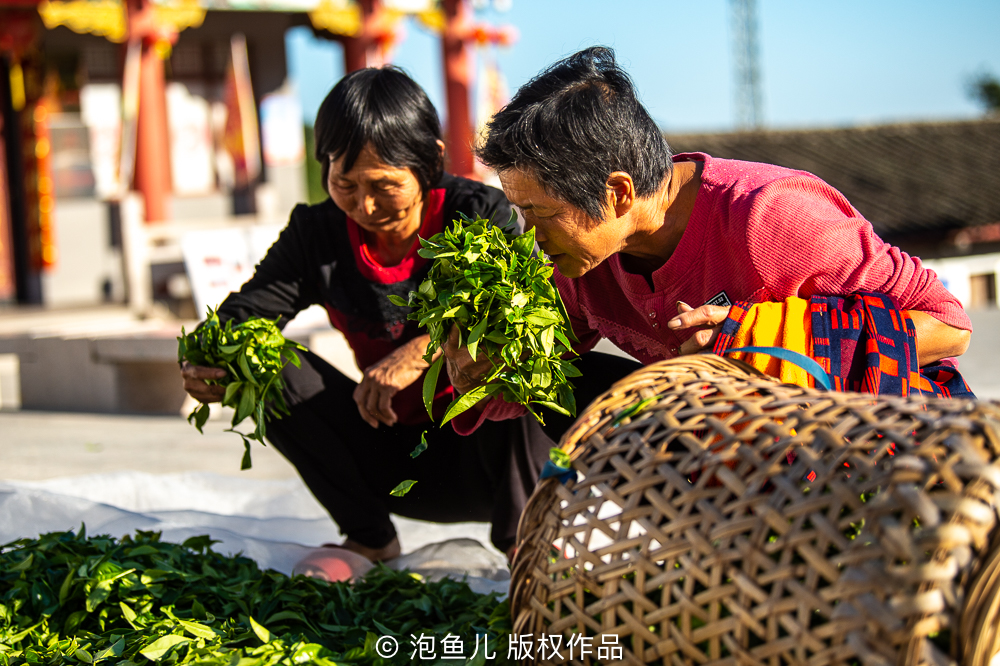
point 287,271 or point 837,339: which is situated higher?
point 287,271

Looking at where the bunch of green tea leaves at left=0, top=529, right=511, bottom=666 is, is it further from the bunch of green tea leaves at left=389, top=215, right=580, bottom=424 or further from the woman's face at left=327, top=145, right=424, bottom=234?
the woman's face at left=327, top=145, right=424, bottom=234

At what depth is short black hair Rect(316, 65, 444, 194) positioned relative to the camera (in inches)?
77.0

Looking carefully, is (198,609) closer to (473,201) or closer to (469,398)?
(469,398)

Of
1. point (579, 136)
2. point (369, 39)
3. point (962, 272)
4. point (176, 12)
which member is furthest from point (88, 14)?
point (962, 272)

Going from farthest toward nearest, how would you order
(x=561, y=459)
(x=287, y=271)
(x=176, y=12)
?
1. (x=176, y=12)
2. (x=287, y=271)
3. (x=561, y=459)

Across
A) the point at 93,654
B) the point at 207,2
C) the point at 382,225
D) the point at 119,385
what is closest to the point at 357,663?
the point at 93,654

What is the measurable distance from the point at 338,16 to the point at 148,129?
2421 millimetres

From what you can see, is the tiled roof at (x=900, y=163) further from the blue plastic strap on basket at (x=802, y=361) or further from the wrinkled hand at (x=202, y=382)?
the blue plastic strap on basket at (x=802, y=361)

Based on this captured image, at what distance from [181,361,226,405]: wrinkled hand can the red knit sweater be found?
2.04 ft

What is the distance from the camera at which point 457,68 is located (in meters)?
8.95

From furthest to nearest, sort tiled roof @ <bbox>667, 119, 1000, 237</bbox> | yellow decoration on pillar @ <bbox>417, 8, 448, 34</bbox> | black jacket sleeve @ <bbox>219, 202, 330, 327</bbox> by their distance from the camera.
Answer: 1. tiled roof @ <bbox>667, 119, 1000, 237</bbox>
2. yellow decoration on pillar @ <bbox>417, 8, 448, 34</bbox>
3. black jacket sleeve @ <bbox>219, 202, 330, 327</bbox>

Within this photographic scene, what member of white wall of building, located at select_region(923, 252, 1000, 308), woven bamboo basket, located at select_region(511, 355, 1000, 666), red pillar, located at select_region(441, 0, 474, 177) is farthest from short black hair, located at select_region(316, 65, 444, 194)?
red pillar, located at select_region(441, 0, 474, 177)

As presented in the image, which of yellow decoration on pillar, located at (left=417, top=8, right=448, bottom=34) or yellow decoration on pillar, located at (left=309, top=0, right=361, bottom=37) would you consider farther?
yellow decoration on pillar, located at (left=417, top=8, right=448, bottom=34)

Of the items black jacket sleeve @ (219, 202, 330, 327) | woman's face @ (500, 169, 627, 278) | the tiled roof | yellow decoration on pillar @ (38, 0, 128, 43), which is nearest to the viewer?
woman's face @ (500, 169, 627, 278)
